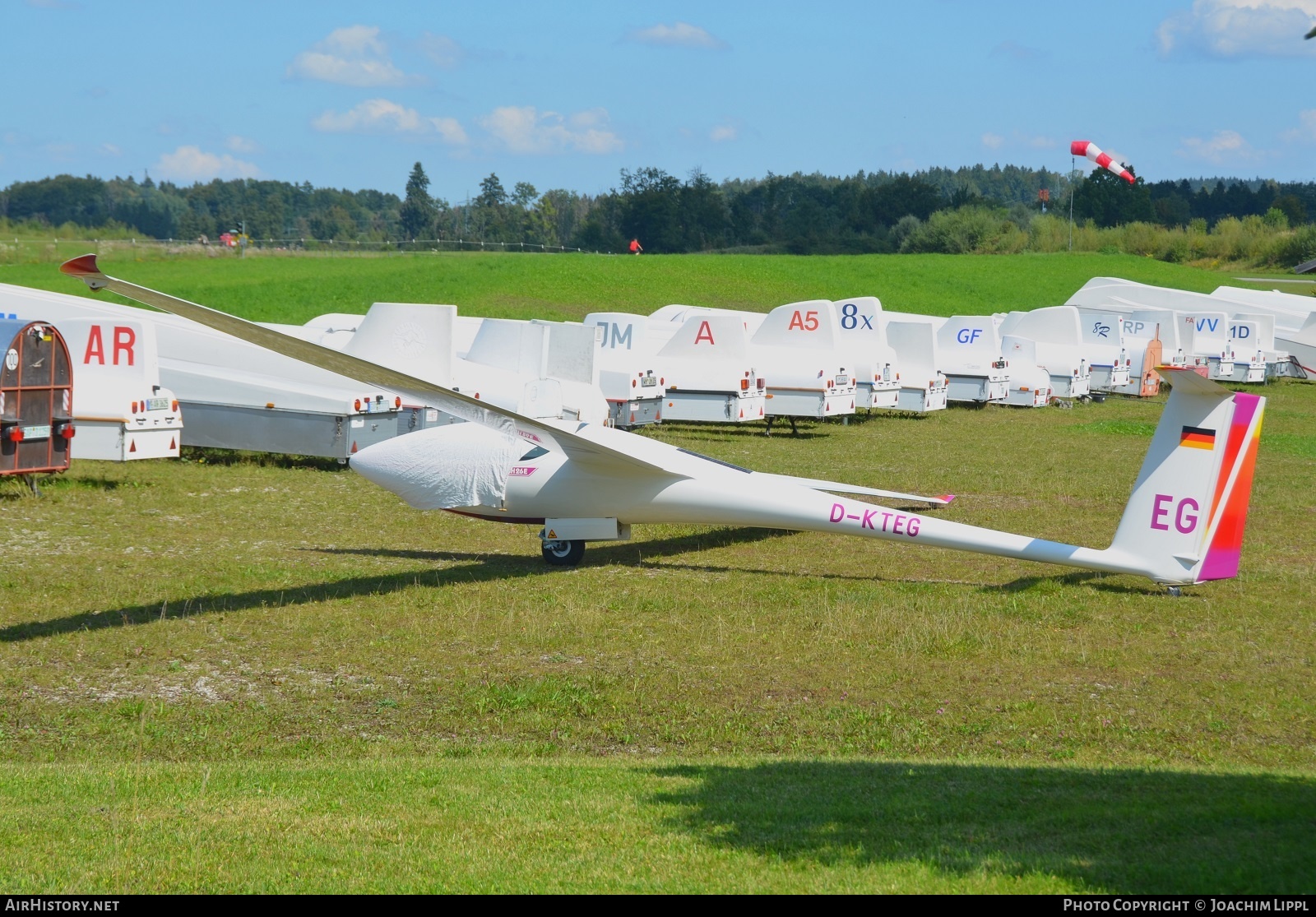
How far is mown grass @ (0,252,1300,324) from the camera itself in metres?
49.9

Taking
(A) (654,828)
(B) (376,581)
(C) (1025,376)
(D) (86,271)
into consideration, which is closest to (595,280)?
(C) (1025,376)

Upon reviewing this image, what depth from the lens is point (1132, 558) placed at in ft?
35.2

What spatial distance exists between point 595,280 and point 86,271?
49.6 meters

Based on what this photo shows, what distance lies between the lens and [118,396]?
1551cm

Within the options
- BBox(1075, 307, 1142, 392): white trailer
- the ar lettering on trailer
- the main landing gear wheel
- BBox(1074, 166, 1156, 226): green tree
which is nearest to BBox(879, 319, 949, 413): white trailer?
BBox(1075, 307, 1142, 392): white trailer

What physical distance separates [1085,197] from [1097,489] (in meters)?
96.1

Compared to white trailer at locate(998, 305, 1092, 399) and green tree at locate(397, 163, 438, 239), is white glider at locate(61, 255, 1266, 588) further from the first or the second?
green tree at locate(397, 163, 438, 239)

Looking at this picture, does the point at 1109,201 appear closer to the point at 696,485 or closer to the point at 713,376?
the point at 713,376

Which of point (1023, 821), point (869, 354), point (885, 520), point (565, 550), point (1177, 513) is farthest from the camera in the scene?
point (869, 354)

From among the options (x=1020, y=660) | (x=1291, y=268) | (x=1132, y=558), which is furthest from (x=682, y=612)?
(x=1291, y=268)

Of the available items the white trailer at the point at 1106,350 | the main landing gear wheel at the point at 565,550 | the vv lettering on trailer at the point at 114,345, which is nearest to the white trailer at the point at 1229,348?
the white trailer at the point at 1106,350

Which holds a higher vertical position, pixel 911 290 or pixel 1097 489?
pixel 911 290

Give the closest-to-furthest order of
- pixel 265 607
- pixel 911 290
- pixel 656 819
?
pixel 656 819 < pixel 265 607 < pixel 911 290
